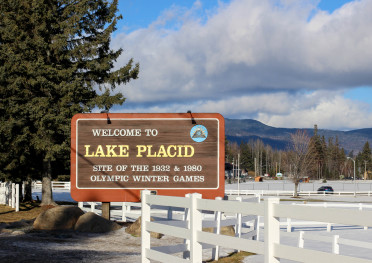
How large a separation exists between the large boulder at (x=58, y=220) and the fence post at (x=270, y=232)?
1309 centimetres

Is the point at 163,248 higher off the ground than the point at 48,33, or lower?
lower

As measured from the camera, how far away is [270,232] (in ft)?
21.9

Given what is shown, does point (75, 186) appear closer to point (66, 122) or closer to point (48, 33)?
point (66, 122)

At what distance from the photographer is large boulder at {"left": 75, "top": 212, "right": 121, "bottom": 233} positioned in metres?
18.1

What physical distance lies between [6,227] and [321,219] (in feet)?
52.4

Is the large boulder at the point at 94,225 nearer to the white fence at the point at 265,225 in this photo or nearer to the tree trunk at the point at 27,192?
the white fence at the point at 265,225

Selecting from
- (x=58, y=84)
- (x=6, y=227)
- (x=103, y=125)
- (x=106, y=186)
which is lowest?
(x=6, y=227)

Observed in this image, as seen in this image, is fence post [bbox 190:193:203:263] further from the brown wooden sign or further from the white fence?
the brown wooden sign

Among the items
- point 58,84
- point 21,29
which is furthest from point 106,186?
point 21,29

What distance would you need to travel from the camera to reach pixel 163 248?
34.7 feet

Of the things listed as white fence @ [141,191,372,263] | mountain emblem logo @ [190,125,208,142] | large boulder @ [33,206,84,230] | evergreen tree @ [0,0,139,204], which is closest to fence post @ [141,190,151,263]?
white fence @ [141,191,372,263]

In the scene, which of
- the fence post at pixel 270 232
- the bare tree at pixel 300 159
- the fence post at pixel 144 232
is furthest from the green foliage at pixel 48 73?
the bare tree at pixel 300 159

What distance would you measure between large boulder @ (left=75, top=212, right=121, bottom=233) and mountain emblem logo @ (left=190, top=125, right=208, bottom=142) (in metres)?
4.12

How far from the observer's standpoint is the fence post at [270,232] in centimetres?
663
